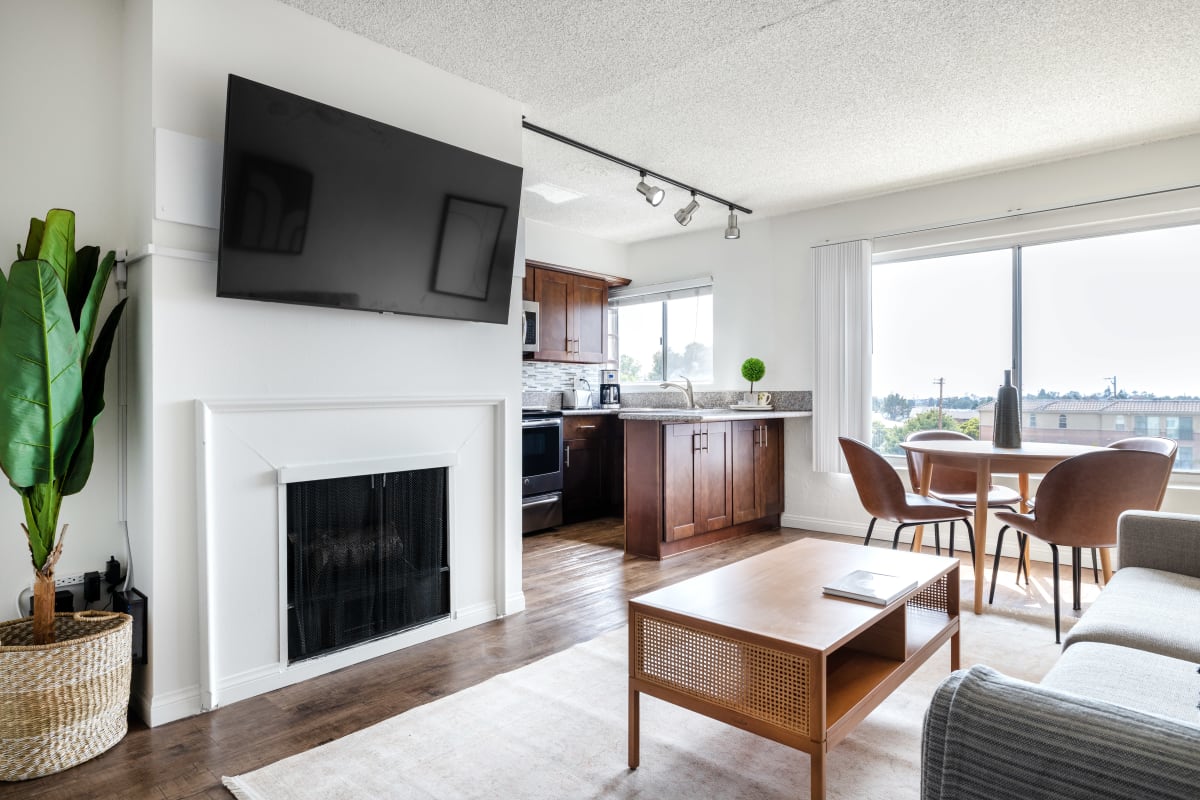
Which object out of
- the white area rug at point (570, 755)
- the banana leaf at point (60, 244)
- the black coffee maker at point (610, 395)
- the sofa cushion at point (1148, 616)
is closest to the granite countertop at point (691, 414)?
the black coffee maker at point (610, 395)

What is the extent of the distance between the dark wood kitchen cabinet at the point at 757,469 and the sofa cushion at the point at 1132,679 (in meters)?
3.23

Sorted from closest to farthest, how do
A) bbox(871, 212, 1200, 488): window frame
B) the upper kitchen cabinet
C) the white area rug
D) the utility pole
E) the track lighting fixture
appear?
Result: the white area rug → the track lighting fixture → bbox(871, 212, 1200, 488): window frame → the utility pole → the upper kitchen cabinet

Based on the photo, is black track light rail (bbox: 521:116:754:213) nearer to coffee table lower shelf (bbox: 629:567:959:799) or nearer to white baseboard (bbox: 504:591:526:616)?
white baseboard (bbox: 504:591:526:616)

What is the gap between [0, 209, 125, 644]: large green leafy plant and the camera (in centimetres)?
181

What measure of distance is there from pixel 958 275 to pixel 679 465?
7.76ft

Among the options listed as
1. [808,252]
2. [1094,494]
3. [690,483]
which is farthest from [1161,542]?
[808,252]

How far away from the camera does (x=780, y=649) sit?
1607mm

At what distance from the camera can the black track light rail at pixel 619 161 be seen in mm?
3514

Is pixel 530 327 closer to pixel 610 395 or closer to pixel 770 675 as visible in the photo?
pixel 610 395

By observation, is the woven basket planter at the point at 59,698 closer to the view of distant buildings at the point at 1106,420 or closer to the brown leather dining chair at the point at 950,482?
the brown leather dining chair at the point at 950,482

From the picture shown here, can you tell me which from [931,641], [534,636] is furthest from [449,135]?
[931,641]

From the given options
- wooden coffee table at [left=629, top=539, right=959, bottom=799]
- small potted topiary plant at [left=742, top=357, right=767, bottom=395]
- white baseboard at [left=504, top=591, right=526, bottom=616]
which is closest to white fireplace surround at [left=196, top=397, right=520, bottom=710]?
white baseboard at [left=504, top=591, right=526, bottom=616]

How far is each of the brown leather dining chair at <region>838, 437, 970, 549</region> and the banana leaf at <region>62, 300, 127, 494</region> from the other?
10.6ft

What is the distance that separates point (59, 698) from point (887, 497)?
3383 mm
